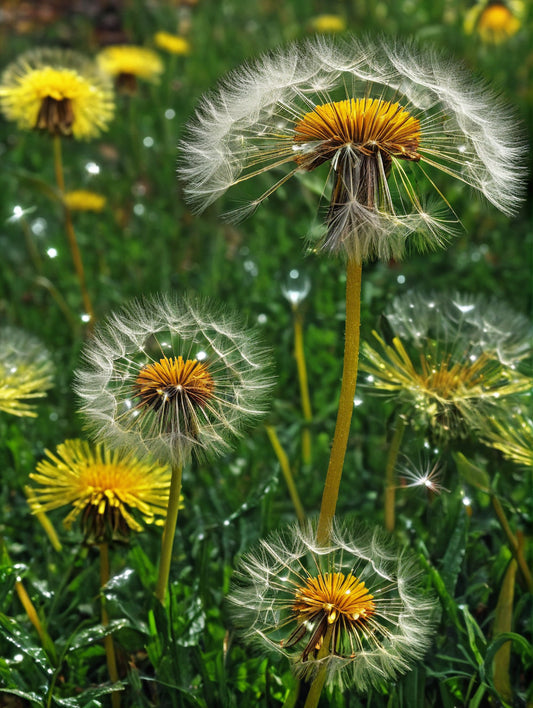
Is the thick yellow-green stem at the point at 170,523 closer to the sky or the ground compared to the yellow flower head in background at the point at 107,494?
closer to the ground

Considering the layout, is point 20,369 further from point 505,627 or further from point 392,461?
point 505,627

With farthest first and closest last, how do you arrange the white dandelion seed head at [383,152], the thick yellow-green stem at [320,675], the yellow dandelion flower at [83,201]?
the yellow dandelion flower at [83,201]
the white dandelion seed head at [383,152]
the thick yellow-green stem at [320,675]

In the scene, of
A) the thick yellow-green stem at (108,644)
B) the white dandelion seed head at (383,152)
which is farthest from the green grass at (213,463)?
the white dandelion seed head at (383,152)

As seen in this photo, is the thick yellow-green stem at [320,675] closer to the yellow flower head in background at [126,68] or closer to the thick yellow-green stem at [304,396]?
the thick yellow-green stem at [304,396]

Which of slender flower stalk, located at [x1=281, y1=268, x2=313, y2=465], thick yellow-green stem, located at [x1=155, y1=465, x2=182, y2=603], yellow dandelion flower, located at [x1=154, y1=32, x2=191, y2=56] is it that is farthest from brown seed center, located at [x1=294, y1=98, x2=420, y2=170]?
yellow dandelion flower, located at [x1=154, y1=32, x2=191, y2=56]

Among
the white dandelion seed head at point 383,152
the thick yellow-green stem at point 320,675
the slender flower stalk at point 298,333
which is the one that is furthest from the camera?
the slender flower stalk at point 298,333

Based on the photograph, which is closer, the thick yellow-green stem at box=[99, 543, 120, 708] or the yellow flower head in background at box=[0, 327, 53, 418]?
the thick yellow-green stem at box=[99, 543, 120, 708]

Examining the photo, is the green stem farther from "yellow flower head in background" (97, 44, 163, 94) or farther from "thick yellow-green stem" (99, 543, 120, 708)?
"yellow flower head in background" (97, 44, 163, 94)
